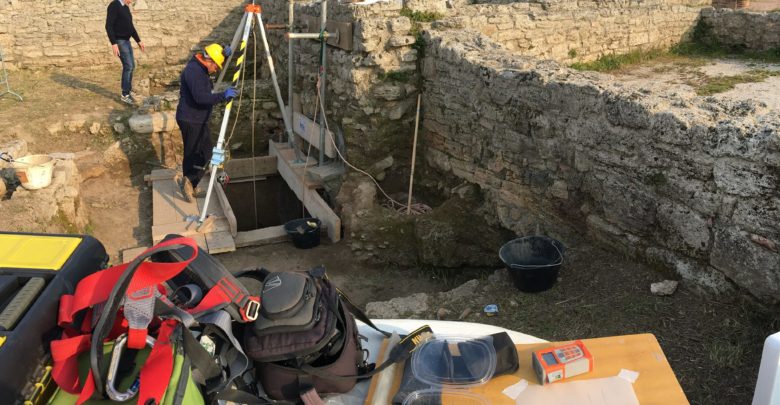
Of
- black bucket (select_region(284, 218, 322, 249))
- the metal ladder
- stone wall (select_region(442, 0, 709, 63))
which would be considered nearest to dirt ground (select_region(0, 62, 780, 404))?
black bucket (select_region(284, 218, 322, 249))

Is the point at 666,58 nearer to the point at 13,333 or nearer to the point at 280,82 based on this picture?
the point at 280,82

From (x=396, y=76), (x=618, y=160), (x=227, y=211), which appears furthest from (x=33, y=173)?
(x=618, y=160)

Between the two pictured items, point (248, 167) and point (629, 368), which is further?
point (248, 167)

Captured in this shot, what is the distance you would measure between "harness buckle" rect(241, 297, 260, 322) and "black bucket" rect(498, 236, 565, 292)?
108 inches

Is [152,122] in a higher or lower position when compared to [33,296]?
lower

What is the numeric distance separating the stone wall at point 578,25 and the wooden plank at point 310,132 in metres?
2.17

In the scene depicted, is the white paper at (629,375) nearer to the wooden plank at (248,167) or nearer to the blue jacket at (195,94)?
the blue jacket at (195,94)

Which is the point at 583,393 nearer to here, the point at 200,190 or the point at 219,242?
the point at 219,242

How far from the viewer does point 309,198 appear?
7535 mm

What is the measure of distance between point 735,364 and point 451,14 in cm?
502

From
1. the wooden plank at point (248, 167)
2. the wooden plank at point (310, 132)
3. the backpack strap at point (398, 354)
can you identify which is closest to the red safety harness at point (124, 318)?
the backpack strap at point (398, 354)

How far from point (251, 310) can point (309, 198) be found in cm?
545

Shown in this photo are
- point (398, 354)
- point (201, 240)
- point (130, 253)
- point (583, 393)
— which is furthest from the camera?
point (201, 240)

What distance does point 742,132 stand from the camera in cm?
358
